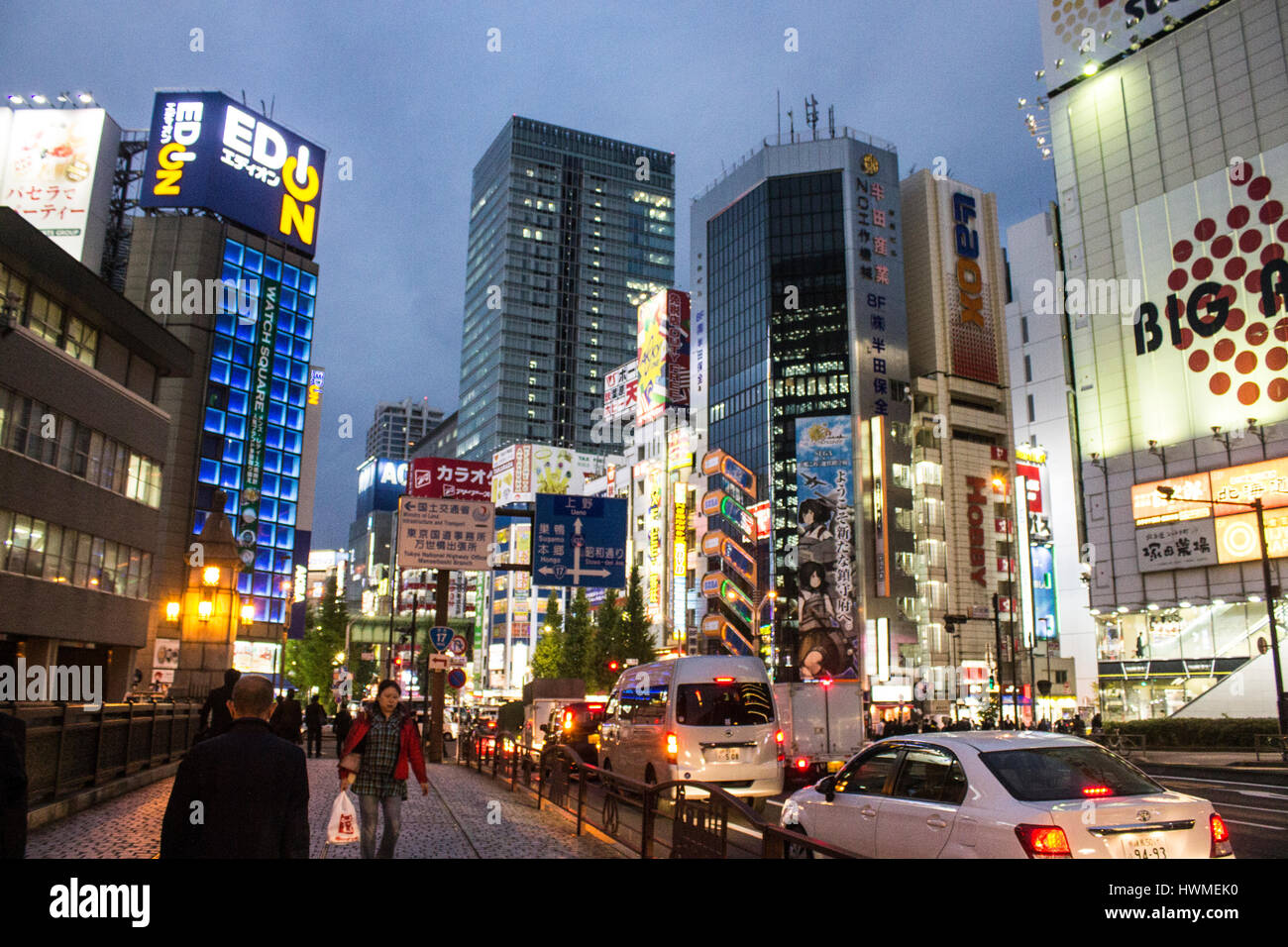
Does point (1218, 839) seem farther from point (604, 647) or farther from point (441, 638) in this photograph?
point (604, 647)

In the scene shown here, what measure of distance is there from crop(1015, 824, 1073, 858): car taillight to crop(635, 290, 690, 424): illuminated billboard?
97.3 meters

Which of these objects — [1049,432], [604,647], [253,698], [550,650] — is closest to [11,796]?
[253,698]

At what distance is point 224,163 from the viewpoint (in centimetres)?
7262

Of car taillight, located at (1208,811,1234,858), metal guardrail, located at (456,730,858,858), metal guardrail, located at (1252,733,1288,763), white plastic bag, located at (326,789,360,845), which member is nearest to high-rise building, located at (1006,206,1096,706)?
metal guardrail, located at (1252,733,1288,763)

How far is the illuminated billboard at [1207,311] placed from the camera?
48656 millimetres

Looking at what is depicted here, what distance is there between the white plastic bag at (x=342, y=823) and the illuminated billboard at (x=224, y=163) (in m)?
72.1

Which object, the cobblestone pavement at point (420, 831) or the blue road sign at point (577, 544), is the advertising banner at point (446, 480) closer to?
the blue road sign at point (577, 544)

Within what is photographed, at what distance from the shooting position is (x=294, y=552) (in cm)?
7912

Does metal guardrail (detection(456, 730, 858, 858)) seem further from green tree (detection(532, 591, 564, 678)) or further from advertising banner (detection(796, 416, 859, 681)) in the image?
green tree (detection(532, 591, 564, 678))

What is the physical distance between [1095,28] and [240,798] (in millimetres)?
69655

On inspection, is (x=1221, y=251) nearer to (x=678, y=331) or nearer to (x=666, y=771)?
(x=666, y=771)

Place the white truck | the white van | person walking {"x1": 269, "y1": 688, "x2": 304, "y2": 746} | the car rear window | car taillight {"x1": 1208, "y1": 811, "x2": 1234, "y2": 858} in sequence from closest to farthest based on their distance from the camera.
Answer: car taillight {"x1": 1208, "y1": 811, "x2": 1234, "y2": 858}, the car rear window, the white van, person walking {"x1": 269, "y1": 688, "x2": 304, "y2": 746}, the white truck

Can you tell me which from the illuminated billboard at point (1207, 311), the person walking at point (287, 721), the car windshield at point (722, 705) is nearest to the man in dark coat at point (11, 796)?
the car windshield at point (722, 705)

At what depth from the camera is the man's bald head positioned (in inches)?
196
